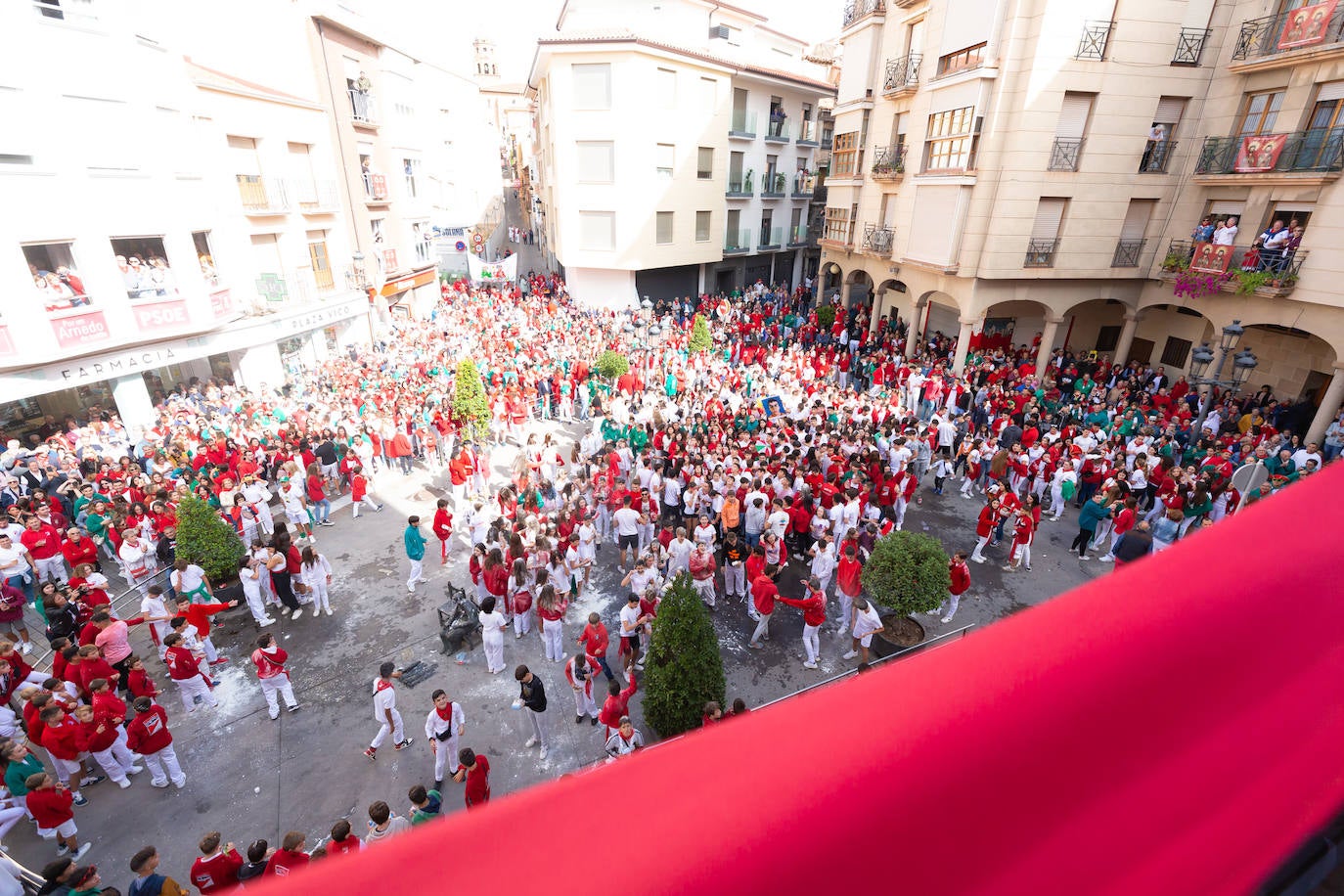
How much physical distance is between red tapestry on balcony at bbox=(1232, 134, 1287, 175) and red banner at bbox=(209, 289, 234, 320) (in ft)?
104

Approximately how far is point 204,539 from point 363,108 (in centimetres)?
2546

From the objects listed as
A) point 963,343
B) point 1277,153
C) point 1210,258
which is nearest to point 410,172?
point 963,343

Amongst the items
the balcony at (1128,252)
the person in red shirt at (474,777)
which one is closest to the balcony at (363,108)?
the person in red shirt at (474,777)

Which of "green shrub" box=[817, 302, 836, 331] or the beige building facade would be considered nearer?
the beige building facade

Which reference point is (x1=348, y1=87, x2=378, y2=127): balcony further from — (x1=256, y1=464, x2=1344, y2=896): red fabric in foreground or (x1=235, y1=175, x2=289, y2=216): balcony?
(x1=256, y1=464, x2=1344, y2=896): red fabric in foreground

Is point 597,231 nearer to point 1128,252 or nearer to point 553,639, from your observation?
point 1128,252

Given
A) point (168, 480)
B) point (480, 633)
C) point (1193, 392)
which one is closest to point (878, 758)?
point (480, 633)

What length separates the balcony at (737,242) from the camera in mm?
37594

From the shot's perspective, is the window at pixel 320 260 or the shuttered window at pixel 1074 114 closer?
the shuttered window at pixel 1074 114

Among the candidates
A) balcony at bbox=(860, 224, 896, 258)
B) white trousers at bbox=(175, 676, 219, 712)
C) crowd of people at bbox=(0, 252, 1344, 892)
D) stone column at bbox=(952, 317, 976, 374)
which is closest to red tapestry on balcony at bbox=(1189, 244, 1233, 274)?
crowd of people at bbox=(0, 252, 1344, 892)

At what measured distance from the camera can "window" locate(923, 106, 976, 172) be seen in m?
20.6

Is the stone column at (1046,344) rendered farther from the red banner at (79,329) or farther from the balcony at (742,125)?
the red banner at (79,329)

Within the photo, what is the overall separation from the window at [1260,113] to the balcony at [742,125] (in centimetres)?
2312

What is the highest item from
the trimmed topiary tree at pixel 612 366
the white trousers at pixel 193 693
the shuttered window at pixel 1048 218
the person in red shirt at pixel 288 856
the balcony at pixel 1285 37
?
the balcony at pixel 1285 37
